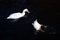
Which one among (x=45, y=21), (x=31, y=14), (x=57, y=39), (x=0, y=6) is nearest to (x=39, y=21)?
(x=45, y=21)

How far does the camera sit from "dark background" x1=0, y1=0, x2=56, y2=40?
6.22m

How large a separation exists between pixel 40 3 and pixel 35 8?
0.60 meters

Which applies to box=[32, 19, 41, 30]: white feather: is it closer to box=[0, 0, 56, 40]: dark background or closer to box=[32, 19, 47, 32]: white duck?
box=[32, 19, 47, 32]: white duck

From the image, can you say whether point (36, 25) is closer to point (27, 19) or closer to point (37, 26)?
point (37, 26)

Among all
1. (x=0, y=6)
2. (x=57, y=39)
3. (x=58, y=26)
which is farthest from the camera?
(x=0, y=6)

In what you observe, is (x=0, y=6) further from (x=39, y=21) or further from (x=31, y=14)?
(x=39, y=21)

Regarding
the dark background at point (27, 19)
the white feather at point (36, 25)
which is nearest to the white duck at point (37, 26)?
the white feather at point (36, 25)

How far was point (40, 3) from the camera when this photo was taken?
27.8 feet

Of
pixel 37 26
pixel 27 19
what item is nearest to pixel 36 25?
pixel 37 26

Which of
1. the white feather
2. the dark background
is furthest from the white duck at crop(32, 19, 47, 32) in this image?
the dark background

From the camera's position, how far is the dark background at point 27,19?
622 cm

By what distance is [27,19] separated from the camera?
281 inches

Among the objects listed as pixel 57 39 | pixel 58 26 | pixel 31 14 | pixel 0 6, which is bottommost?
pixel 57 39

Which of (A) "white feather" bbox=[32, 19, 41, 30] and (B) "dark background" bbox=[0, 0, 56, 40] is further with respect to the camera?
(A) "white feather" bbox=[32, 19, 41, 30]
